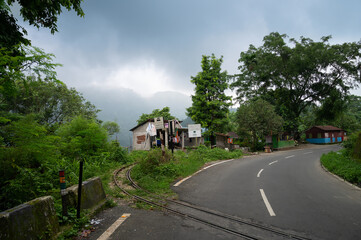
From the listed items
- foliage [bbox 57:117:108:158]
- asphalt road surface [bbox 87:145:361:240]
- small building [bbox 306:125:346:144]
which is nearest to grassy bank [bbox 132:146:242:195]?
asphalt road surface [bbox 87:145:361:240]

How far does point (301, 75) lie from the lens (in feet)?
114

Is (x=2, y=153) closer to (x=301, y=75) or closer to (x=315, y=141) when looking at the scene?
(x=301, y=75)

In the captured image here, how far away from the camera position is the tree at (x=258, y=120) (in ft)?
88.0

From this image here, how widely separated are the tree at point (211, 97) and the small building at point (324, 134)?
32.3 m

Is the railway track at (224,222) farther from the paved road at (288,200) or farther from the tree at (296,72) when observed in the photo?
the tree at (296,72)

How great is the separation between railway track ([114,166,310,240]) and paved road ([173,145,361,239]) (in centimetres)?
33

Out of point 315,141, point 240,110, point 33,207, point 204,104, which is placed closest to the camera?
point 33,207

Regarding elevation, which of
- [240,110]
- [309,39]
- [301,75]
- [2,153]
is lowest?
[2,153]

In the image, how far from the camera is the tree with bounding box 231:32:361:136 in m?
31.4

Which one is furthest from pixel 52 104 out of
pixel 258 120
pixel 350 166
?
pixel 350 166

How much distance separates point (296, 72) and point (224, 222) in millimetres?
35771

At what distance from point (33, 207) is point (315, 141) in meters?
54.9

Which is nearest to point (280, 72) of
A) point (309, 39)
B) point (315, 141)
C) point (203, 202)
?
point (309, 39)

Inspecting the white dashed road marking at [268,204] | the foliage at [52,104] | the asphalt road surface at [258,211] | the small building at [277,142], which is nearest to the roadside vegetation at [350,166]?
the asphalt road surface at [258,211]
